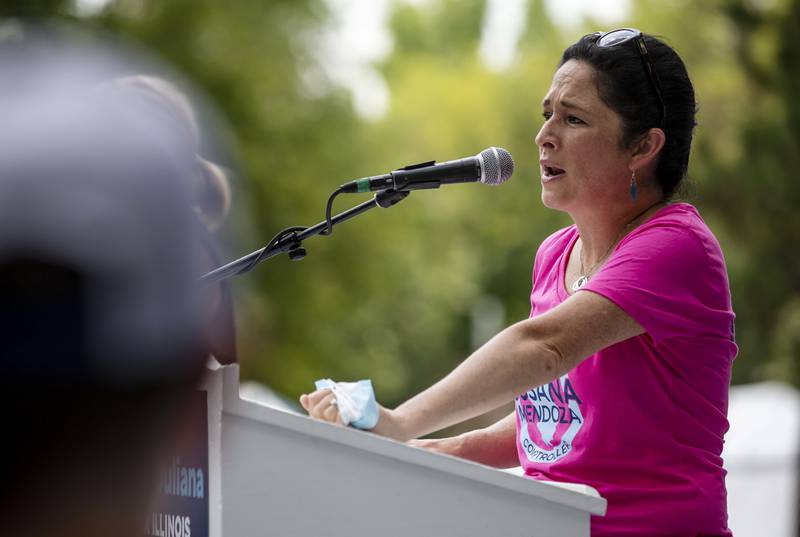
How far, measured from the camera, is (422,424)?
176 cm

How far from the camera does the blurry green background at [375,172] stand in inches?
625

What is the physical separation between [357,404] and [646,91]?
981 millimetres

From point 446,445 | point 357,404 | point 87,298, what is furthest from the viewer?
point 446,445

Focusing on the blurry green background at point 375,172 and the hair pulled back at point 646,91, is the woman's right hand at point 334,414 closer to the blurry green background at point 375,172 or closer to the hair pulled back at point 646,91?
the hair pulled back at point 646,91

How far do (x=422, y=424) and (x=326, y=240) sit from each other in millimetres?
17656

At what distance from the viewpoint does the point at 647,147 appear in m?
2.20

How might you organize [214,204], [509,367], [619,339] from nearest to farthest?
[509,367], [619,339], [214,204]

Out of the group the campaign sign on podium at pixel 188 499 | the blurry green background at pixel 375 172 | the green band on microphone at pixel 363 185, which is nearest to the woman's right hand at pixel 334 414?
the campaign sign on podium at pixel 188 499

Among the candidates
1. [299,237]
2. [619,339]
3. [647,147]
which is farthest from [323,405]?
[647,147]

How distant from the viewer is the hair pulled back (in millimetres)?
2184

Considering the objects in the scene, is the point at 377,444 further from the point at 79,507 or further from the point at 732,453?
the point at 732,453

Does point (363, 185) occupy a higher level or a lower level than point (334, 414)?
higher

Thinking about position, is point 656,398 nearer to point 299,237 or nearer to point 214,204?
point 299,237

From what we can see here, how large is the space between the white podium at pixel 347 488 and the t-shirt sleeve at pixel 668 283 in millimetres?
426
